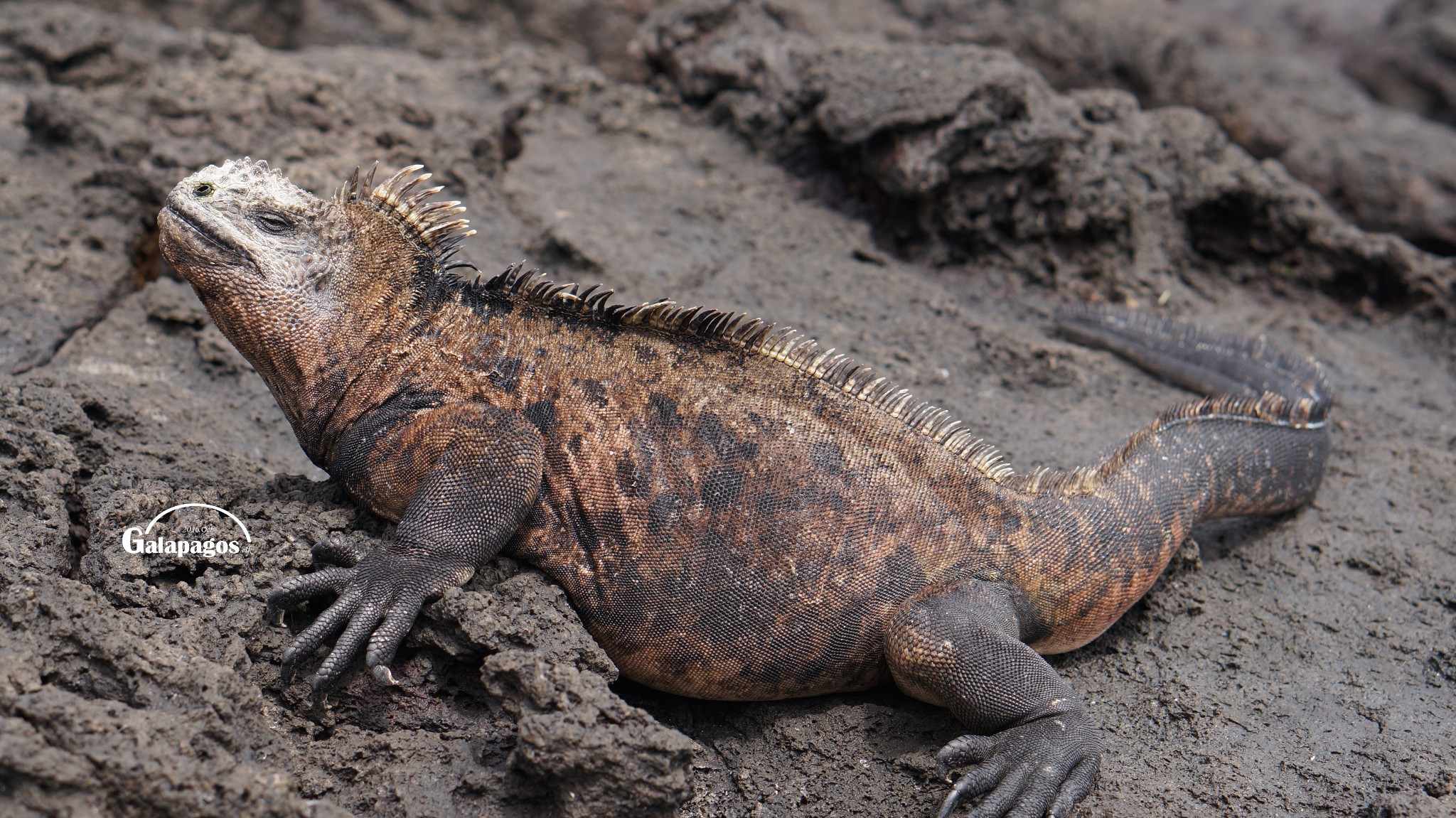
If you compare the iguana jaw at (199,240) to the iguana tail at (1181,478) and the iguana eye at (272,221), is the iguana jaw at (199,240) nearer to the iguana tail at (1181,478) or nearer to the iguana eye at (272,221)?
the iguana eye at (272,221)

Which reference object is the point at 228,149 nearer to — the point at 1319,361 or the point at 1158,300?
the point at 1158,300

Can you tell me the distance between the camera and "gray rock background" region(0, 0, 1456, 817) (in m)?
2.97

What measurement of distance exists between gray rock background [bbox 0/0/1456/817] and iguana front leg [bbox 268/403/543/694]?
0.49 feet

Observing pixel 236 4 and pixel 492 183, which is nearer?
pixel 492 183

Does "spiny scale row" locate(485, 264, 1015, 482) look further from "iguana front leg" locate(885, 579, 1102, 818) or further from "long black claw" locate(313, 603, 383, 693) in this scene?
"long black claw" locate(313, 603, 383, 693)

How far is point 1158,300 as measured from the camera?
6188 mm

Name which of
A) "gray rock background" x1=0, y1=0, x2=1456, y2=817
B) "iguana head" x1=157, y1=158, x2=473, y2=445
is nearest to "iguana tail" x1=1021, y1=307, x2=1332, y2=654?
"gray rock background" x1=0, y1=0, x2=1456, y2=817

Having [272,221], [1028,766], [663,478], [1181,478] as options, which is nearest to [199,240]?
[272,221]

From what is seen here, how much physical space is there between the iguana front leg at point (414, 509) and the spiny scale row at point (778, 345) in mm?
Answer: 438

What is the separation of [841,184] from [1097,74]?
12.4 ft

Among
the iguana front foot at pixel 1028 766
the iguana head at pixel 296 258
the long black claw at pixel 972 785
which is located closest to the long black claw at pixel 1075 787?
the iguana front foot at pixel 1028 766

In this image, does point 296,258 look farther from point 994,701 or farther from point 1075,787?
point 1075,787

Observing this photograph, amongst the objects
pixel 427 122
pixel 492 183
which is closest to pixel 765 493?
pixel 492 183

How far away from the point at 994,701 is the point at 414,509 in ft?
6.00
